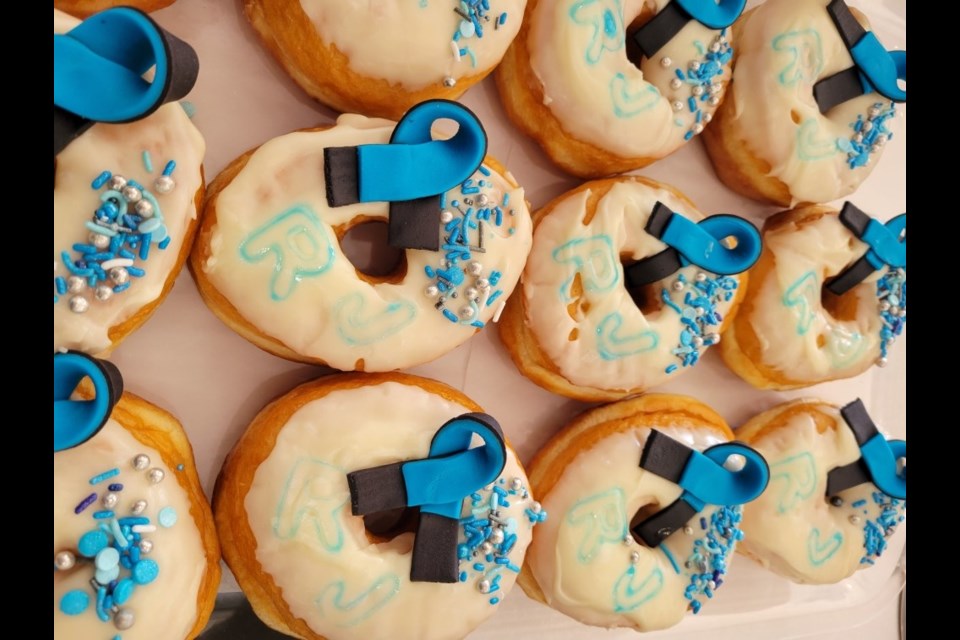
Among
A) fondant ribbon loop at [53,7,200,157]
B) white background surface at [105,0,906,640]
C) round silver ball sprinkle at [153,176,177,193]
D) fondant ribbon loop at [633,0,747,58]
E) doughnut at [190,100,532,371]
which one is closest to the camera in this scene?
fondant ribbon loop at [53,7,200,157]

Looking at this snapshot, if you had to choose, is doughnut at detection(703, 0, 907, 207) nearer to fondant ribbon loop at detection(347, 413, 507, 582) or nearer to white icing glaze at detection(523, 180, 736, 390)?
white icing glaze at detection(523, 180, 736, 390)

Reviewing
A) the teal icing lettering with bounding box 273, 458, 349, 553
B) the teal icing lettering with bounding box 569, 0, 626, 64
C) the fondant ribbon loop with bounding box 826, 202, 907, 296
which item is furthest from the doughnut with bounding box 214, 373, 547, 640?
the fondant ribbon loop with bounding box 826, 202, 907, 296

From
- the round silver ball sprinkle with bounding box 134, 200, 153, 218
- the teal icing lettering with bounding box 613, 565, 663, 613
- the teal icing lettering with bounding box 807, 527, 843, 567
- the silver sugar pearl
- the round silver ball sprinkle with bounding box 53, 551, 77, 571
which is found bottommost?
the teal icing lettering with bounding box 807, 527, 843, 567

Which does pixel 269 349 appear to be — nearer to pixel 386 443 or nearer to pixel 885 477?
pixel 386 443

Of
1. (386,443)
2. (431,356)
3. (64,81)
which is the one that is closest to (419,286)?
(431,356)

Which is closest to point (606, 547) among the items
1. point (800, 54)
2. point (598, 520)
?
point (598, 520)

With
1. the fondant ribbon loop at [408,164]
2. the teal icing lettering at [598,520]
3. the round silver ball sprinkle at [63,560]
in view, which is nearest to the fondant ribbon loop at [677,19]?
the fondant ribbon loop at [408,164]
